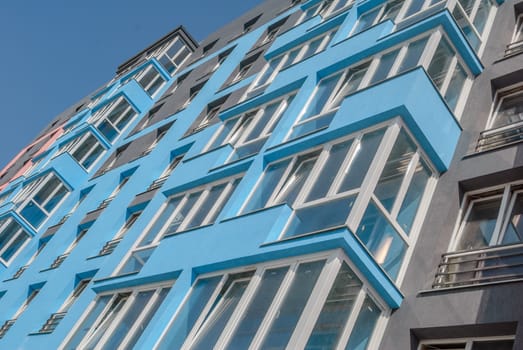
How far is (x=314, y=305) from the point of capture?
24.8ft

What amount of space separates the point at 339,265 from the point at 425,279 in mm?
1913

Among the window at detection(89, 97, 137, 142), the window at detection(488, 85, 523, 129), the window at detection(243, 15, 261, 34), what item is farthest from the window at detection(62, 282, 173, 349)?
the window at detection(243, 15, 261, 34)

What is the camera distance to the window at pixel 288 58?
16016 mm

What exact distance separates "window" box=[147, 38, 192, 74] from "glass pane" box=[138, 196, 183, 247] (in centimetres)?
1768

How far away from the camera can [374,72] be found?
38.7ft

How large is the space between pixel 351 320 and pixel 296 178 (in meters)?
3.70

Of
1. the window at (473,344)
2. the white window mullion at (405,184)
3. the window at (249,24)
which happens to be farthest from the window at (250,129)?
the window at (249,24)

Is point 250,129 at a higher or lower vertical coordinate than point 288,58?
lower

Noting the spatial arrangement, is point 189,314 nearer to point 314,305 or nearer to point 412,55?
point 314,305

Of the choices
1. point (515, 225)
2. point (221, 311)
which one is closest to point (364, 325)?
point (221, 311)

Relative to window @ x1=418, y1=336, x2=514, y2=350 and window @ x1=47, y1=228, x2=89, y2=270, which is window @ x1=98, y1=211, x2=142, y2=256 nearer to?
window @ x1=47, y1=228, x2=89, y2=270

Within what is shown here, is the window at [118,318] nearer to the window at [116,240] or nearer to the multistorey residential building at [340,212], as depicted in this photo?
the multistorey residential building at [340,212]

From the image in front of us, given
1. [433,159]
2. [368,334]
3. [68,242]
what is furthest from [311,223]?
[68,242]

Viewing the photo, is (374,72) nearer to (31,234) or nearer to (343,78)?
(343,78)
